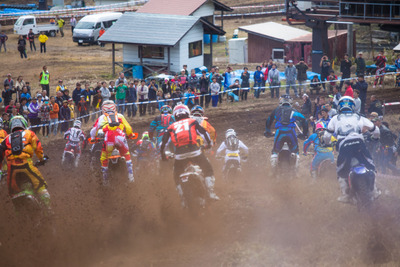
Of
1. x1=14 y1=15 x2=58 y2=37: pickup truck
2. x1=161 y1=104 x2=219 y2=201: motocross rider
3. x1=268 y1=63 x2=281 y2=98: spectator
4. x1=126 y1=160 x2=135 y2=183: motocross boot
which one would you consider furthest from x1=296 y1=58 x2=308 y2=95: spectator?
x1=14 y1=15 x2=58 y2=37: pickup truck

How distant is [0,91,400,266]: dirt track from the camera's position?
405 inches

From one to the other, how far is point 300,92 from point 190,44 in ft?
35.0

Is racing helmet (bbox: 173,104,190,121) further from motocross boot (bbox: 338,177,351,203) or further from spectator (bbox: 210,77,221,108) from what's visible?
spectator (bbox: 210,77,221,108)

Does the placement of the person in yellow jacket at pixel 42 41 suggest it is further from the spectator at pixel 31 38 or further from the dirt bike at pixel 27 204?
the dirt bike at pixel 27 204

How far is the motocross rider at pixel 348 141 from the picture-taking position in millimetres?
10938

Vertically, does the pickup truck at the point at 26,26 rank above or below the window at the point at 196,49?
above

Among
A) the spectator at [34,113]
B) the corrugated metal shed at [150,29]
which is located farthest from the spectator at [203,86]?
the corrugated metal shed at [150,29]

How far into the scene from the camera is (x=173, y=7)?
132ft

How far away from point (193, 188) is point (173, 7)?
103ft

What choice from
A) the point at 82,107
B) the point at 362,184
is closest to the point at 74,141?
the point at 82,107

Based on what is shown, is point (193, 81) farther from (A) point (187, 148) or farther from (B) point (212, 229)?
(B) point (212, 229)

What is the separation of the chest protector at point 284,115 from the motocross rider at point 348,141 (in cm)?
150

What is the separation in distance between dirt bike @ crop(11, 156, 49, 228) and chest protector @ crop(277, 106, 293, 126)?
5.82 metres

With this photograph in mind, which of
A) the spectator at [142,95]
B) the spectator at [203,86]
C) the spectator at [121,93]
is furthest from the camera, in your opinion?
the spectator at [203,86]
